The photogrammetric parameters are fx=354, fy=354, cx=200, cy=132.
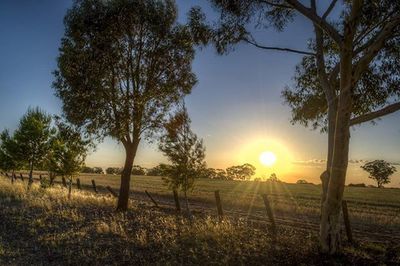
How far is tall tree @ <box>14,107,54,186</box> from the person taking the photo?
39.0 metres

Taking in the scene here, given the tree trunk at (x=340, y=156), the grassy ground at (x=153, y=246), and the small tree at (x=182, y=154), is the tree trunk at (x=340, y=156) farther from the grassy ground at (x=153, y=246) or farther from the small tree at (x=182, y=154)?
the small tree at (x=182, y=154)

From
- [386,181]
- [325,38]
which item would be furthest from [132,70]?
[386,181]

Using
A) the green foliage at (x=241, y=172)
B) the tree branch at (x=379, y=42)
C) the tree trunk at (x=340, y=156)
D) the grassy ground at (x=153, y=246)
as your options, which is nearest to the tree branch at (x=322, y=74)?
the tree trunk at (x=340, y=156)

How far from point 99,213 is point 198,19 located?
11590 millimetres

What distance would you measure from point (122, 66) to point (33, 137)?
77.8 ft

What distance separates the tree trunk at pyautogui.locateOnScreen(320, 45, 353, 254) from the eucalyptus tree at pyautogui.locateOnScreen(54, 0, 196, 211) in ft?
35.8

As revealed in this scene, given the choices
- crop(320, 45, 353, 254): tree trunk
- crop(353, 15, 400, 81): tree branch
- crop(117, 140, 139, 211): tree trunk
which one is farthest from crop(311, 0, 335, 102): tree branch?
crop(117, 140, 139, 211): tree trunk

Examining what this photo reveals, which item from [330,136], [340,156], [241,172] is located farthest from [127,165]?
[241,172]

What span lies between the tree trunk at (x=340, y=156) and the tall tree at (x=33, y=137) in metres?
35.9

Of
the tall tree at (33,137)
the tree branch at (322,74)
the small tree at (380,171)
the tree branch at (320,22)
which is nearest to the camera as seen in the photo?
the tree branch at (320,22)

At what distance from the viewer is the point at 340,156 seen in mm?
10445

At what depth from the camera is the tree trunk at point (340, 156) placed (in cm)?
1039

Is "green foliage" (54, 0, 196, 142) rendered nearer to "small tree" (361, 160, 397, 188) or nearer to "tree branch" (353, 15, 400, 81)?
"tree branch" (353, 15, 400, 81)

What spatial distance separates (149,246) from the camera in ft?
37.7
